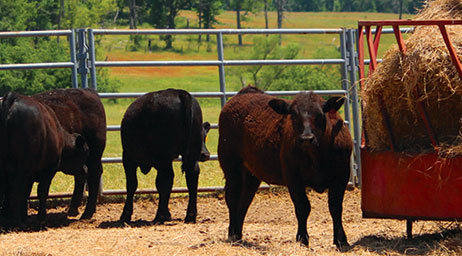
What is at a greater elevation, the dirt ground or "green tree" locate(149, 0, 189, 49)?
the dirt ground

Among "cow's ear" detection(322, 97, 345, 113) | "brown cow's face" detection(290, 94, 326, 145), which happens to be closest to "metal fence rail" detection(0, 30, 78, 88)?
"brown cow's face" detection(290, 94, 326, 145)

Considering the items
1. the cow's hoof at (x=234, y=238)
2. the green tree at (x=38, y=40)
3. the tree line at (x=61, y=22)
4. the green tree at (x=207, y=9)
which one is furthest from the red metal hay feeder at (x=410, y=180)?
the green tree at (x=207, y=9)

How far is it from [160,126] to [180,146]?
0.32 metres

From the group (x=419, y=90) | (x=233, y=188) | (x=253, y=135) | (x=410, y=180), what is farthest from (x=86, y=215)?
(x=419, y=90)

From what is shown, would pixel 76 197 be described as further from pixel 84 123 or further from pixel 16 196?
pixel 16 196

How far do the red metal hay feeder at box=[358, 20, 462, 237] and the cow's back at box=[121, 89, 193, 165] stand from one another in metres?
2.50

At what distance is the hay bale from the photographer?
6.44 m

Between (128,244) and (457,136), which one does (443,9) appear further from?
(128,244)

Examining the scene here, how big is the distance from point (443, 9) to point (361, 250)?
232 cm

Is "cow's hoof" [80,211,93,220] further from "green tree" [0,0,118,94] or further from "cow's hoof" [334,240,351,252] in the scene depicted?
"green tree" [0,0,118,94]

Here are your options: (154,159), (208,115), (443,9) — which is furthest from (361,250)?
(208,115)

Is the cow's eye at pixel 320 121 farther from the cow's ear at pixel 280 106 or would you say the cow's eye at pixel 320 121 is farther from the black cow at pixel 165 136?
the black cow at pixel 165 136

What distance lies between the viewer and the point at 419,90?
6.56m

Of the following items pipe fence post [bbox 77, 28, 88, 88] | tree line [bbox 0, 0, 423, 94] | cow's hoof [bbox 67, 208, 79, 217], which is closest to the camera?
cow's hoof [bbox 67, 208, 79, 217]
